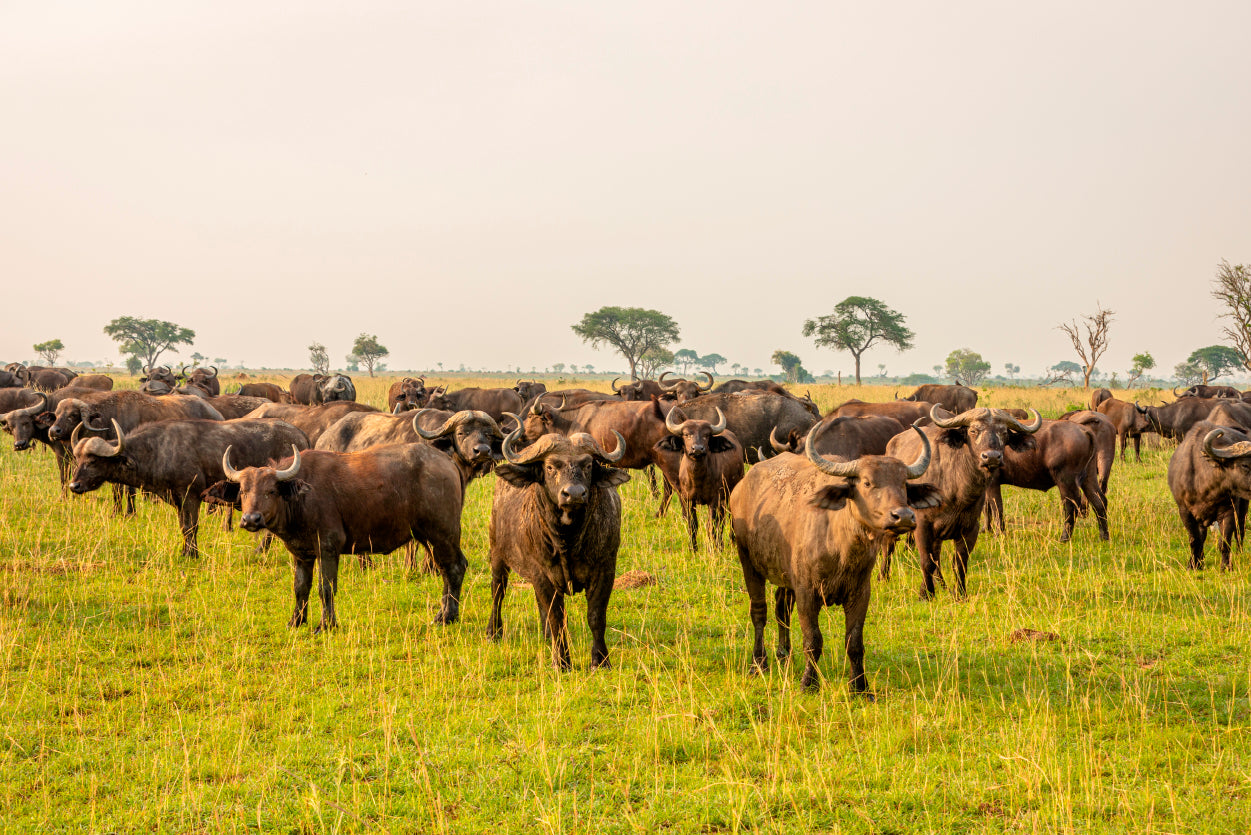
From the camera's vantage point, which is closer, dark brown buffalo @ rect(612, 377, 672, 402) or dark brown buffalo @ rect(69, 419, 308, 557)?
dark brown buffalo @ rect(69, 419, 308, 557)

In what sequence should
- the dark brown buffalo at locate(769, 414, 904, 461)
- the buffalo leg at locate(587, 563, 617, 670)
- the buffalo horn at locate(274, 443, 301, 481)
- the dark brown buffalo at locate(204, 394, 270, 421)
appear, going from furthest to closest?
the dark brown buffalo at locate(204, 394, 270, 421) → the dark brown buffalo at locate(769, 414, 904, 461) → the buffalo horn at locate(274, 443, 301, 481) → the buffalo leg at locate(587, 563, 617, 670)

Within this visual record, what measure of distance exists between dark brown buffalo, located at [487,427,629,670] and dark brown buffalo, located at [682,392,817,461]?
26.4 ft

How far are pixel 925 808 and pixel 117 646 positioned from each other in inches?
264

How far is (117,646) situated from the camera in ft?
23.5

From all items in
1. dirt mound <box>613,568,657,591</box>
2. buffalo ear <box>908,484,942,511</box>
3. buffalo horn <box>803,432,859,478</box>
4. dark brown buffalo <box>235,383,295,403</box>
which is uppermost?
dark brown buffalo <box>235,383,295,403</box>

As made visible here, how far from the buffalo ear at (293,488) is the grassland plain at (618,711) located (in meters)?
1.30

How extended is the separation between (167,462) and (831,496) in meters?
8.90

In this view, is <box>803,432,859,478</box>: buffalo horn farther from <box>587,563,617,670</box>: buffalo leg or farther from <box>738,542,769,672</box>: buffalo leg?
<box>587,563,617,670</box>: buffalo leg

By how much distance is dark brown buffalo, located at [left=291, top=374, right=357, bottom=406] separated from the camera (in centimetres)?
2578

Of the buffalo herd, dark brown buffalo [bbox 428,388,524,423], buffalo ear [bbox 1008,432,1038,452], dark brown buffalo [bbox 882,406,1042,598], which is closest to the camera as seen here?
the buffalo herd

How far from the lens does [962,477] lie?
29.0 ft

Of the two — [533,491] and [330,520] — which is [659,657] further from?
[330,520]

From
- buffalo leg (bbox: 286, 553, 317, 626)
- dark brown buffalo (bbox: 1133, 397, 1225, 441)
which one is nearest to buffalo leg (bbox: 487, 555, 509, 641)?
buffalo leg (bbox: 286, 553, 317, 626)

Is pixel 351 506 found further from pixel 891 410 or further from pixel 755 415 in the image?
pixel 891 410
